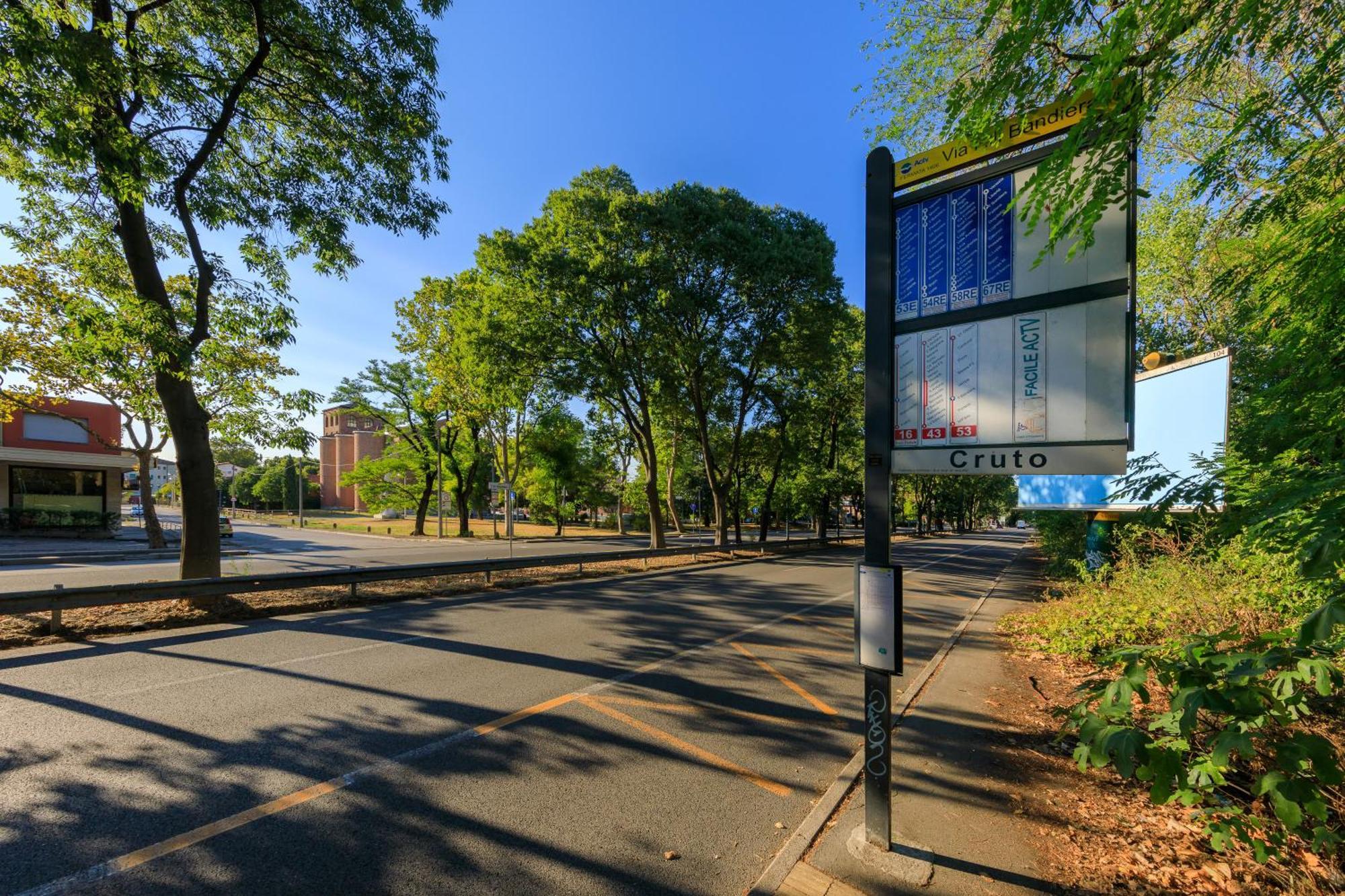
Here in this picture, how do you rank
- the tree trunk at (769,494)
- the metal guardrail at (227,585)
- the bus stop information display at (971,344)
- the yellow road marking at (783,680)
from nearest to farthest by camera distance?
the bus stop information display at (971,344) < the yellow road marking at (783,680) < the metal guardrail at (227,585) < the tree trunk at (769,494)

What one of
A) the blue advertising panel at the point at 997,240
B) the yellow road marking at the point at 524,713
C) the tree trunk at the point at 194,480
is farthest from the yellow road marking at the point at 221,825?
the tree trunk at the point at 194,480

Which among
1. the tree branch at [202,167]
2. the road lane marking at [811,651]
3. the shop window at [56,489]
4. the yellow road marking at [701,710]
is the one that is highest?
the tree branch at [202,167]

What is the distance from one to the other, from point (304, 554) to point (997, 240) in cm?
2480

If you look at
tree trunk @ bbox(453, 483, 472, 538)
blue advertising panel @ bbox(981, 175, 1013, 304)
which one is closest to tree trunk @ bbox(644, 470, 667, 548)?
tree trunk @ bbox(453, 483, 472, 538)

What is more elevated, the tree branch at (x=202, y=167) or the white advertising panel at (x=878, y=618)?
the tree branch at (x=202, y=167)

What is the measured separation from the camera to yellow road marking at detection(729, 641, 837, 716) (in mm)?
5441

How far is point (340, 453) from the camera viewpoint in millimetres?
85938

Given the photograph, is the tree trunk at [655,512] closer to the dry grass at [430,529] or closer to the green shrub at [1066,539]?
the green shrub at [1066,539]

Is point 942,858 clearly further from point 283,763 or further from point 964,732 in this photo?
point 283,763

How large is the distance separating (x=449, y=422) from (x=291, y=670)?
27.2m

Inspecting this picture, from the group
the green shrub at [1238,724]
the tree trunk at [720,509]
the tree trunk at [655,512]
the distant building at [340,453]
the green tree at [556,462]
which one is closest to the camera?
the green shrub at [1238,724]

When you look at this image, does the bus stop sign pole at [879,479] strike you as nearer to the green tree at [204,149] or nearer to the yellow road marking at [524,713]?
the yellow road marking at [524,713]

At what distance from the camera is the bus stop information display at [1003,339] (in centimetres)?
264

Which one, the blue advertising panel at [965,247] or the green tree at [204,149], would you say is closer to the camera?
the blue advertising panel at [965,247]
